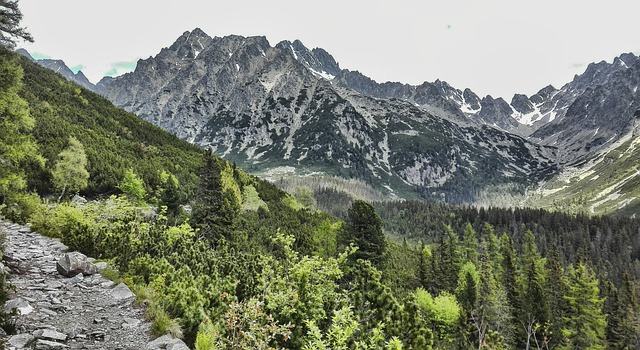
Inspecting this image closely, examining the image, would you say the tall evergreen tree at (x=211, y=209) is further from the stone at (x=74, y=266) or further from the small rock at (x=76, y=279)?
the small rock at (x=76, y=279)

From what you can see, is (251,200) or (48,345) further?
(251,200)

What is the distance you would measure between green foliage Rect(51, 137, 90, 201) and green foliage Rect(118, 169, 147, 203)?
373 cm

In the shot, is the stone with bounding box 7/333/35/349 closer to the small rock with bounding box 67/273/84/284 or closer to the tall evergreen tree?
the small rock with bounding box 67/273/84/284

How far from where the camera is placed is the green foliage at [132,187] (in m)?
41.6

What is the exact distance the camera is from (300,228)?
168 ft

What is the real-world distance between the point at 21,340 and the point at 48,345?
21.7 inches

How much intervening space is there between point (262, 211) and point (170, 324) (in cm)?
4349

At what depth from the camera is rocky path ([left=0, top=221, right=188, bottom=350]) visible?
921 cm

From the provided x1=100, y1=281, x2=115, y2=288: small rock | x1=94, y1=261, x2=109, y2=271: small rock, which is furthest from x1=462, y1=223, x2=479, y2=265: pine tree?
x1=100, y1=281, x2=115, y2=288: small rock

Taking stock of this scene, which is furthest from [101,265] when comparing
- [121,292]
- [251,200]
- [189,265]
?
[251,200]

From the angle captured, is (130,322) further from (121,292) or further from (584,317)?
(584,317)

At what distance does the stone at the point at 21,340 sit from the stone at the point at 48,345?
0.64ft

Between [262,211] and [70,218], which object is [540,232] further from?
[70,218]

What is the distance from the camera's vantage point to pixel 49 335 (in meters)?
9.05
